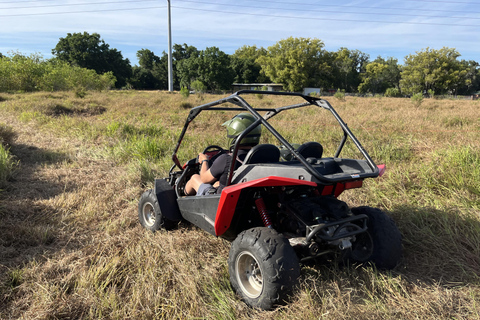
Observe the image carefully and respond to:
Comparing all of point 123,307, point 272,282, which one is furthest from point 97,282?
point 272,282

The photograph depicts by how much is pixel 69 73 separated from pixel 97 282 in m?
40.6

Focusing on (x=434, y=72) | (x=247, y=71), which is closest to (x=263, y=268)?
(x=434, y=72)

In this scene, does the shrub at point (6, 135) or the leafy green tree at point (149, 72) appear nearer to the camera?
the shrub at point (6, 135)

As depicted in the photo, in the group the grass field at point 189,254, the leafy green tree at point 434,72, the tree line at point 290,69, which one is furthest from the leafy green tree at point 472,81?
the grass field at point 189,254

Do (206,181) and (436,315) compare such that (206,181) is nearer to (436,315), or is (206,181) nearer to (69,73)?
(436,315)

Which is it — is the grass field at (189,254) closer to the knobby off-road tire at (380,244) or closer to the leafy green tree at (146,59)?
the knobby off-road tire at (380,244)

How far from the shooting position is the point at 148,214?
4023 mm

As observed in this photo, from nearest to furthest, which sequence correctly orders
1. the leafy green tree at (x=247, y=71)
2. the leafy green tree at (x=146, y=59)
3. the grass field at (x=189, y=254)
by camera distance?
the grass field at (x=189, y=254), the leafy green tree at (x=247, y=71), the leafy green tree at (x=146, y=59)

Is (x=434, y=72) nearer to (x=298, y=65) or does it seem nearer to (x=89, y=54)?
(x=298, y=65)

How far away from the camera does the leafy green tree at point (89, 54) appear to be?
74.8 meters

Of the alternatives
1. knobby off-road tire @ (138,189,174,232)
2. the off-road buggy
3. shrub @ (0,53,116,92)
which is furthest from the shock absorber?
shrub @ (0,53,116,92)

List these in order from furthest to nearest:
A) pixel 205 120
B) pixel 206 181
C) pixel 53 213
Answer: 1. pixel 205 120
2. pixel 53 213
3. pixel 206 181

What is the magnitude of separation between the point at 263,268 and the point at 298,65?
2715 inches

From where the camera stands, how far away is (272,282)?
219 centimetres
